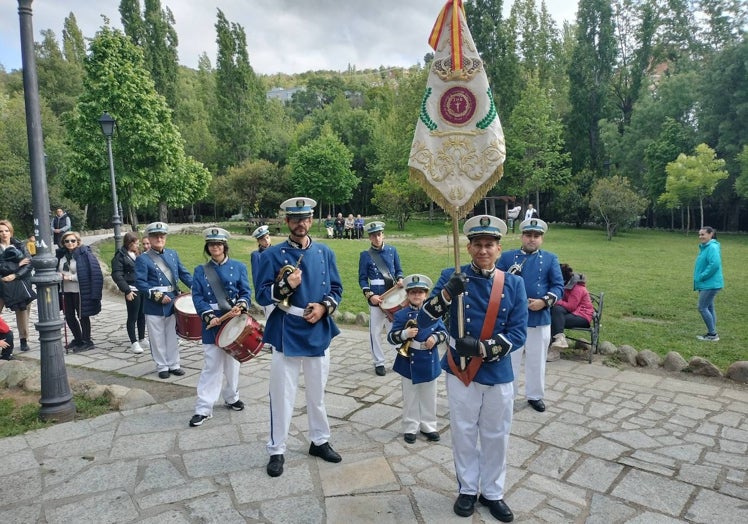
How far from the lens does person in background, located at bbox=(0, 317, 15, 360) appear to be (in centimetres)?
745

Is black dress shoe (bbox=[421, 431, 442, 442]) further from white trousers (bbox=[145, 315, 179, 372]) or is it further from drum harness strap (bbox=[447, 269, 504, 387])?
white trousers (bbox=[145, 315, 179, 372])

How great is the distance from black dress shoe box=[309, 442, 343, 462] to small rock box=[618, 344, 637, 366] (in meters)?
5.23

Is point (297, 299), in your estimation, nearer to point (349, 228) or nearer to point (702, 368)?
point (702, 368)

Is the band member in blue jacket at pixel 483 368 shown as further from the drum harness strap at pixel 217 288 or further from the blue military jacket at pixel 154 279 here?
the blue military jacket at pixel 154 279

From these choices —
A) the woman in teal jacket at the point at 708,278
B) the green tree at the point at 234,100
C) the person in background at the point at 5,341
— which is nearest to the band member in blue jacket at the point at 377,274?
the person in background at the point at 5,341

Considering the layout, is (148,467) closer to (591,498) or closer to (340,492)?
(340,492)

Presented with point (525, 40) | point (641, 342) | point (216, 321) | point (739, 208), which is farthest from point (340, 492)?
point (525, 40)

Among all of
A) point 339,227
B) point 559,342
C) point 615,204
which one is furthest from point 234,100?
point 559,342

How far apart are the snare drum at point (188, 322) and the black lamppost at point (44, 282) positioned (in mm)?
1434

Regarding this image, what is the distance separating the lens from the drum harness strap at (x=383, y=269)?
7547 millimetres

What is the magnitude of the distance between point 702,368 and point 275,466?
20.2ft

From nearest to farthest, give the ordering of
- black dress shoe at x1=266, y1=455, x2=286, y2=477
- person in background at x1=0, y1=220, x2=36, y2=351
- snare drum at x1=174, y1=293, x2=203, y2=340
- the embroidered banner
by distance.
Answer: black dress shoe at x1=266, y1=455, x2=286, y2=477, the embroidered banner, snare drum at x1=174, y1=293, x2=203, y2=340, person in background at x1=0, y1=220, x2=36, y2=351

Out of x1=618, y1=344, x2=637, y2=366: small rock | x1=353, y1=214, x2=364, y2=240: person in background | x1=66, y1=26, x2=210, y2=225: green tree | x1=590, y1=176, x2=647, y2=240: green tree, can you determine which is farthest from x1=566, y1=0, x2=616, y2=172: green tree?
x1=618, y1=344, x2=637, y2=366: small rock

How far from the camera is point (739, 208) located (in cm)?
3525
